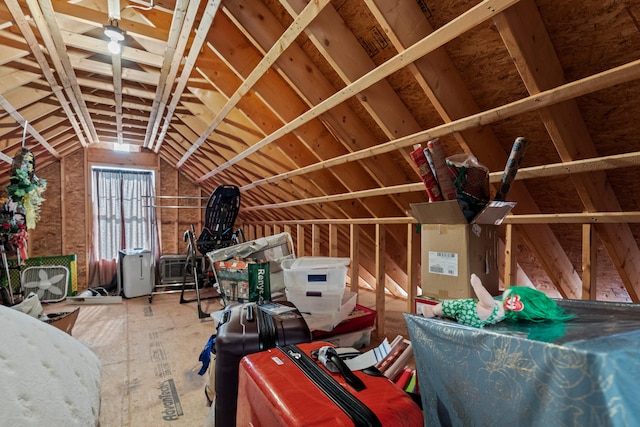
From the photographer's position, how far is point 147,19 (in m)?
2.45

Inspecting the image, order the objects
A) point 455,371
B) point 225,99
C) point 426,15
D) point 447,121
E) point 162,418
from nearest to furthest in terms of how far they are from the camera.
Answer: point 455,371, point 426,15, point 447,121, point 162,418, point 225,99

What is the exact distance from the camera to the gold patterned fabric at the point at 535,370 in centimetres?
44

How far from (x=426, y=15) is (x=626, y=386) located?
1653 millimetres

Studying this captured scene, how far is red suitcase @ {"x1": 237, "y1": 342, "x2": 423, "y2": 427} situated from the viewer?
842 millimetres

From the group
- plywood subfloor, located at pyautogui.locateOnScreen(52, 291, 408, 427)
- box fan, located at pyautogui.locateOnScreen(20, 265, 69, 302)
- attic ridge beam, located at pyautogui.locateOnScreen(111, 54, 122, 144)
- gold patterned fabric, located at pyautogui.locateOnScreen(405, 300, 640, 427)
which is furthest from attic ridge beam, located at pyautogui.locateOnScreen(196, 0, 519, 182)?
box fan, located at pyautogui.locateOnScreen(20, 265, 69, 302)

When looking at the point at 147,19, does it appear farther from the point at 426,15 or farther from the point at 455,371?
the point at 455,371

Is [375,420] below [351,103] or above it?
below

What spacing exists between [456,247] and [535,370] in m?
0.82

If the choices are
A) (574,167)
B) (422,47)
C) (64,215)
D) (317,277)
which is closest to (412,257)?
(317,277)

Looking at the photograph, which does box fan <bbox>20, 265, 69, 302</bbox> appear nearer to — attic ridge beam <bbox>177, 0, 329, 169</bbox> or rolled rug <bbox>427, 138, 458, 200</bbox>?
attic ridge beam <bbox>177, 0, 329, 169</bbox>

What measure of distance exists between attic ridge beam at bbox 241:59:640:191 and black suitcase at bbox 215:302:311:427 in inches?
49.6

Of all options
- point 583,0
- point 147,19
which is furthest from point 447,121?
point 147,19

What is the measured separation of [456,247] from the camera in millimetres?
1307

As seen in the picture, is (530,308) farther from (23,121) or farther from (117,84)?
(23,121)
